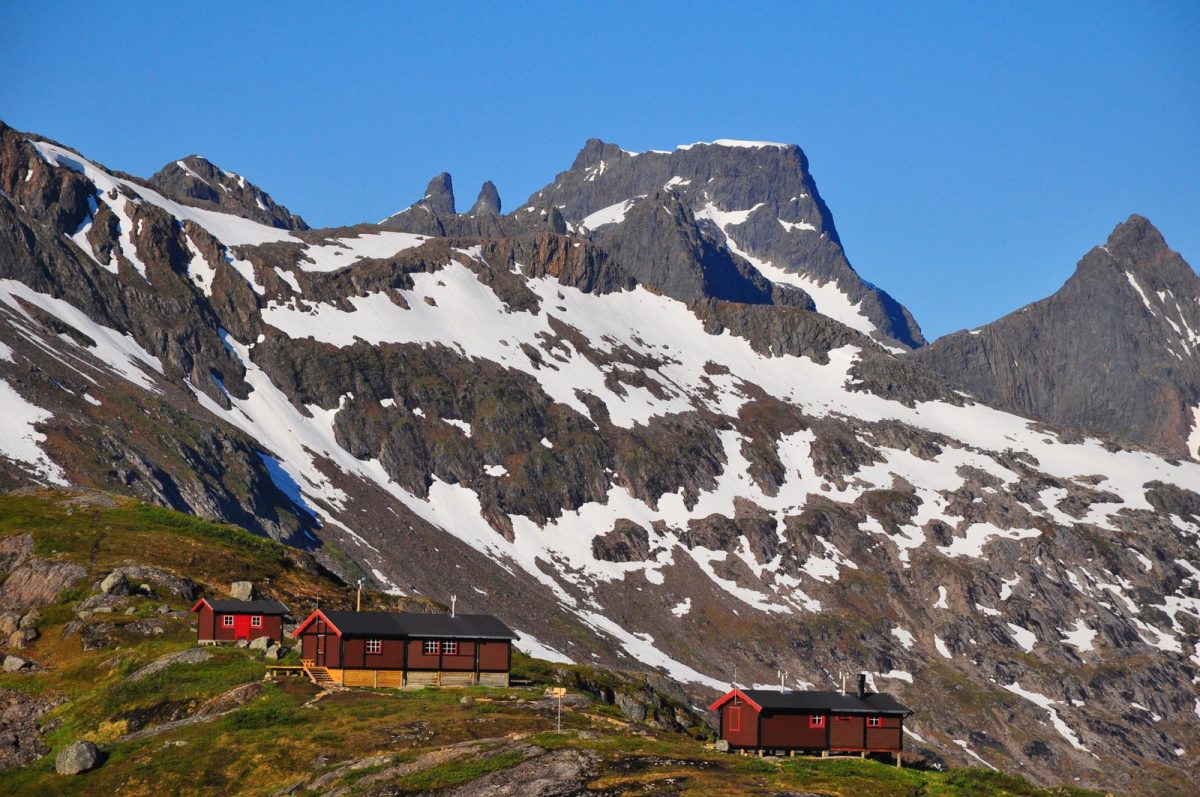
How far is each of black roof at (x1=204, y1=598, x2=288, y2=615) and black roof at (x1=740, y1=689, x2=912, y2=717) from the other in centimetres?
3597

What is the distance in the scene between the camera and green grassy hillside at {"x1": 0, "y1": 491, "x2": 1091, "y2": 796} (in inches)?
2522

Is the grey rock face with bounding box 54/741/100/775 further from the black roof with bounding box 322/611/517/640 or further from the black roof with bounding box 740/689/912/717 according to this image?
the black roof with bounding box 740/689/912/717

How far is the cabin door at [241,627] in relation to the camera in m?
101

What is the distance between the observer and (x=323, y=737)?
2876 inches

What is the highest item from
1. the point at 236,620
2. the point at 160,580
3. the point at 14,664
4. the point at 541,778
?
the point at 160,580

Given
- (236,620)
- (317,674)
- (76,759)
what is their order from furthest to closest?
(236,620)
(317,674)
(76,759)

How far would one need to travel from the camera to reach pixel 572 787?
60.7 metres

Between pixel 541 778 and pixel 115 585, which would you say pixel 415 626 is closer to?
pixel 115 585

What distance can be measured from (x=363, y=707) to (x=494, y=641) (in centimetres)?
1585

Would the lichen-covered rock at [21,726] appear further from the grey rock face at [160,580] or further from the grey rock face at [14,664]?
the grey rock face at [160,580]

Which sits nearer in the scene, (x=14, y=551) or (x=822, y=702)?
(x=822, y=702)

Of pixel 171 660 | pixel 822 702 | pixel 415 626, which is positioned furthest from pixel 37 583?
pixel 822 702

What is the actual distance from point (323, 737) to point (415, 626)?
20498 mm

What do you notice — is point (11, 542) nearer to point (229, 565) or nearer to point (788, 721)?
point (229, 565)
